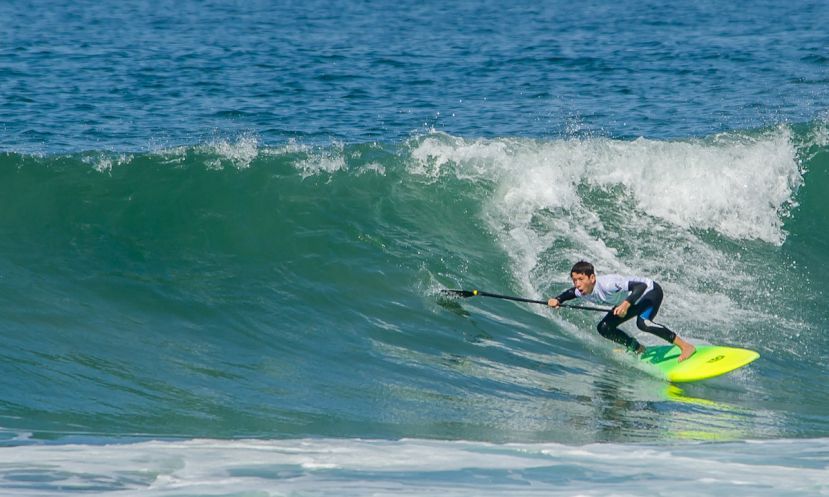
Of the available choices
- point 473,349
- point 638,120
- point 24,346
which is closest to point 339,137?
point 638,120

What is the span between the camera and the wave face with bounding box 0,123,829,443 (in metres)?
9.00

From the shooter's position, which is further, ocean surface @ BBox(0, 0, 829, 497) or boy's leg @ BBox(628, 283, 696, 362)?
boy's leg @ BBox(628, 283, 696, 362)

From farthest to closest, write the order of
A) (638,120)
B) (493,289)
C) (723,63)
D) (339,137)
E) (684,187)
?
(723,63), (638,120), (339,137), (684,187), (493,289)

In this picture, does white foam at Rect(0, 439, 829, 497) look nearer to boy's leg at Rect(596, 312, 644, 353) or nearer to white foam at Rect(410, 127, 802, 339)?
boy's leg at Rect(596, 312, 644, 353)

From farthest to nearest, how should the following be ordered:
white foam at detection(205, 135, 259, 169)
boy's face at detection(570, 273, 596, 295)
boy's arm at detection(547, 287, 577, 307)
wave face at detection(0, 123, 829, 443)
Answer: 1. white foam at detection(205, 135, 259, 169)
2. boy's arm at detection(547, 287, 577, 307)
3. boy's face at detection(570, 273, 596, 295)
4. wave face at detection(0, 123, 829, 443)

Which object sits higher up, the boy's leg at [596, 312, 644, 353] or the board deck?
the boy's leg at [596, 312, 644, 353]

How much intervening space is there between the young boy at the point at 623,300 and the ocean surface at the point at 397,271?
1.07 feet

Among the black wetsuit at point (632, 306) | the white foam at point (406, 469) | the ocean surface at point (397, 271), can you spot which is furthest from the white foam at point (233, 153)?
the white foam at point (406, 469)

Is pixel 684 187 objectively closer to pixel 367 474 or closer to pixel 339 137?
pixel 339 137

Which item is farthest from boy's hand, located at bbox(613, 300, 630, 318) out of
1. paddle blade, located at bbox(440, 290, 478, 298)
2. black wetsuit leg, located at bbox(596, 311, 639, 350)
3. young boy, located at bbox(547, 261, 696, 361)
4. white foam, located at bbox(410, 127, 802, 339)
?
white foam, located at bbox(410, 127, 802, 339)

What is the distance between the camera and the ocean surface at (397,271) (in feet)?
24.9

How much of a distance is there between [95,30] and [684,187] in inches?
636

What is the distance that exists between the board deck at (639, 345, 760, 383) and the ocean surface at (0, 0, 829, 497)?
0.14 m

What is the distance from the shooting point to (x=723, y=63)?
2309 cm
